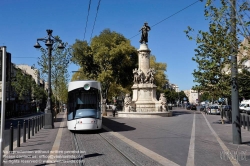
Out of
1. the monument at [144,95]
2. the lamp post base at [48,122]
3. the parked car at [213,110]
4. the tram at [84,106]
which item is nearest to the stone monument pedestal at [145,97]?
the monument at [144,95]

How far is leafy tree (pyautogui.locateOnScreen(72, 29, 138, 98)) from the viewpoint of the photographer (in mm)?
46812

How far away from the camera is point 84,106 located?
17.2 metres

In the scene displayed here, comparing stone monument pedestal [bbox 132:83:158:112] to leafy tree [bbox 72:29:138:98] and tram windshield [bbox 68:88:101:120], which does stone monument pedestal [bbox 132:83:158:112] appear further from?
tram windshield [bbox 68:88:101:120]

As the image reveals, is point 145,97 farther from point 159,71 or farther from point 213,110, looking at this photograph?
point 159,71

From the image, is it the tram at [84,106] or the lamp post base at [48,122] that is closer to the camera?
the tram at [84,106]

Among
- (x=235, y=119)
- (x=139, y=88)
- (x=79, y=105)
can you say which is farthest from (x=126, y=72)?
(x=235, y=119)

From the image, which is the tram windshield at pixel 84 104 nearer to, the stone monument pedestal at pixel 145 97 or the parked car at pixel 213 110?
the stone monument pedestal at pixel 145 97

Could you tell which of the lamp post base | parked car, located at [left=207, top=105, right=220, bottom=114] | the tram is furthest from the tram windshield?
parked car, located at [left=207, top=105, right=220, bottom=114]

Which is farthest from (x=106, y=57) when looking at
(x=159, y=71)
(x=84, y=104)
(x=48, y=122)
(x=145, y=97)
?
(x=84, y=104)

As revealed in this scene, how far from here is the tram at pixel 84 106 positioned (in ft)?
54.6

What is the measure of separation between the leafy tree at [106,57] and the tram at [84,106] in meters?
28.5

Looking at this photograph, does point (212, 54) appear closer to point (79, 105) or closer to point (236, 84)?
point (236, 84)

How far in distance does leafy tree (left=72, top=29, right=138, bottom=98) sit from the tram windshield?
1124 inches

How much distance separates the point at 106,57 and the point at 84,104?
30.6 metres
